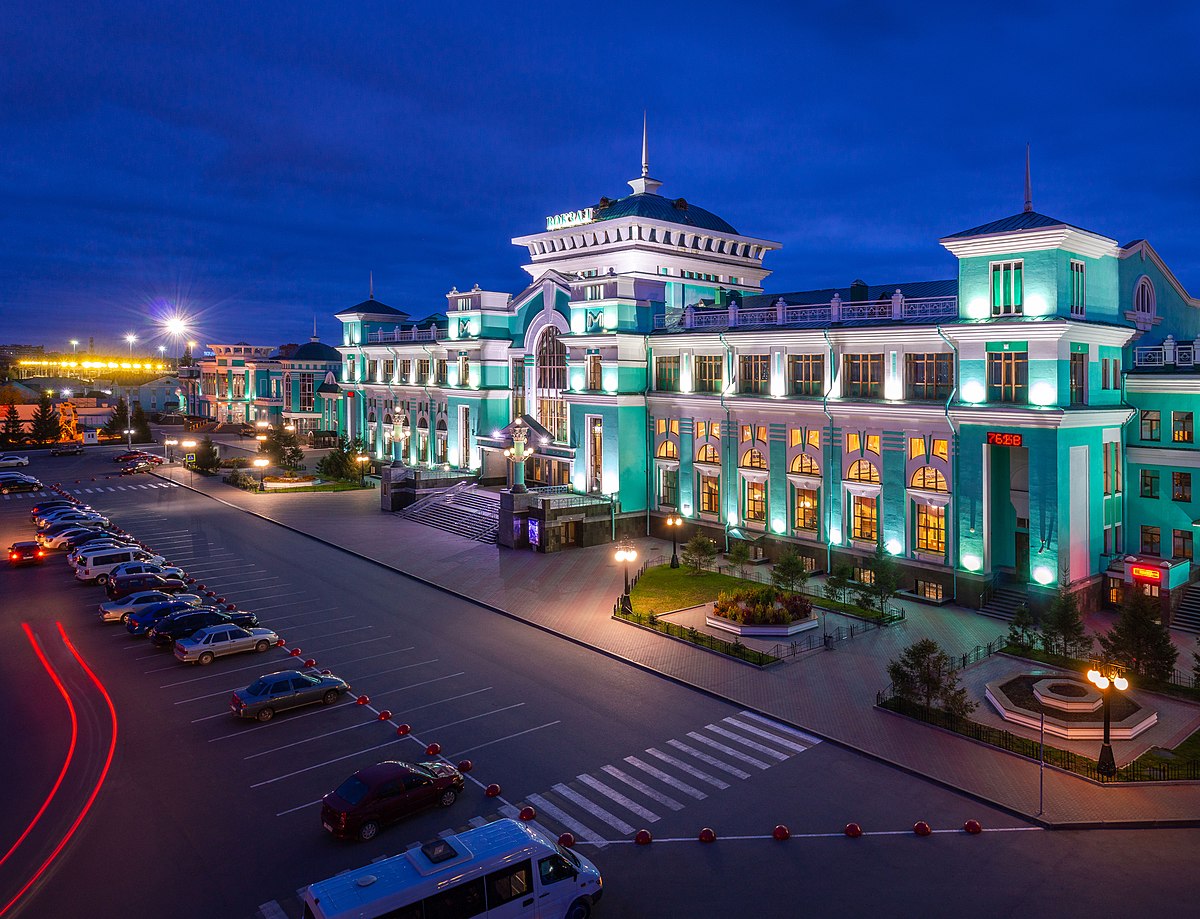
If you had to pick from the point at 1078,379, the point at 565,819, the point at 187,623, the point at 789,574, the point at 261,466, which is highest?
the point at 1078,379

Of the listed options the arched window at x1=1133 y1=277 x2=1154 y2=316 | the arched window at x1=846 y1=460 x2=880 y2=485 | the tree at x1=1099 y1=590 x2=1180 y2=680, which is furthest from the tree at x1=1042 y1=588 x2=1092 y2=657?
the arched window at x1=1133 y1=277 x2=1154 y2=316

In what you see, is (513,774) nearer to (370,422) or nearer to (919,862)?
(919,862)

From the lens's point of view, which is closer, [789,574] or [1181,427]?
[789,574]

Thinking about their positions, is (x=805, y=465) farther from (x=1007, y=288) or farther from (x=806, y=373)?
(x=1007, y=288)

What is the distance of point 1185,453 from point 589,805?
32313 millimetres

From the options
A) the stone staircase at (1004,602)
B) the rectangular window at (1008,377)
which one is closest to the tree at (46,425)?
the rectangular window at (1008,377)

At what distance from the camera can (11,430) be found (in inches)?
4119

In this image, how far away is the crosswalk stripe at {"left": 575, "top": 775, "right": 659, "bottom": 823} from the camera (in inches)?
765

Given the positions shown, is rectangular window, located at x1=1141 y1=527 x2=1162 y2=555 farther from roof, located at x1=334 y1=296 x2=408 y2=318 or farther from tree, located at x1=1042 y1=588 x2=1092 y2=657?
roof, located at x1=334 y1=296 x2=408 y2=318

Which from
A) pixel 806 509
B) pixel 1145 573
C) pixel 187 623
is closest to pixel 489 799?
pixel 187 623

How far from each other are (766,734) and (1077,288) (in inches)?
964

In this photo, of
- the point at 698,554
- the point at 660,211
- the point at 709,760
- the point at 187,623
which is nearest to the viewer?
the point at 709,760

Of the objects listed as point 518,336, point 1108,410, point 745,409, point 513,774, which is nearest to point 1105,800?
point 513,774

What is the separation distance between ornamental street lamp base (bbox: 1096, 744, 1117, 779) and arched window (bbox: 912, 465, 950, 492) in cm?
1810
